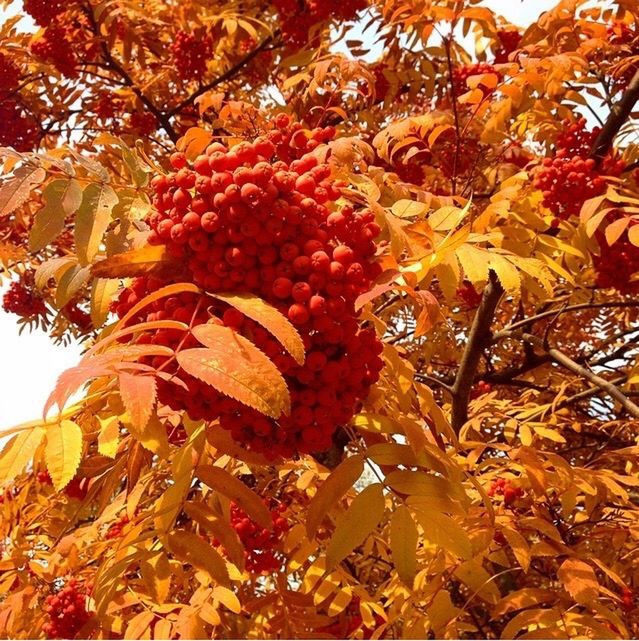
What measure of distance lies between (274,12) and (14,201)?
4567mm

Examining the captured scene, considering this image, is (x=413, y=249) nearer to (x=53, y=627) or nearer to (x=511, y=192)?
(x=511, y=192)

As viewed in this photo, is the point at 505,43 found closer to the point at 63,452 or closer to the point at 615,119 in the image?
the point at 615,119

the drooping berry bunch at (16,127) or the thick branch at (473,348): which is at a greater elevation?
the drooping berry bunch at (16,127)

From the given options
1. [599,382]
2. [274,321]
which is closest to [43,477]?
[274,321]

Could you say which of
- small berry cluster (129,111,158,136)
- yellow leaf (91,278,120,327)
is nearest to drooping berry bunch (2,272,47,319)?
small berry cluster (129,111,158,136)

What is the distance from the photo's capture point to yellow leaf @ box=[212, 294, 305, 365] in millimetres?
1196

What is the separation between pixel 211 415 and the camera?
139 centimetres

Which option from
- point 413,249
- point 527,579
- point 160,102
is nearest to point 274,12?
point 160,102

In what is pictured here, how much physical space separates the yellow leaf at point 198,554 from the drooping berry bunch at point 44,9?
4.37 m

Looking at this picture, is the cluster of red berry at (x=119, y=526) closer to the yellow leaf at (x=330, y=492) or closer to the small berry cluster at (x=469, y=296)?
the yellow leaf at (x=330, y=492)

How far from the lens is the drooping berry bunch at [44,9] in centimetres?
457

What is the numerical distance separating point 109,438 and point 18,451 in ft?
1.13

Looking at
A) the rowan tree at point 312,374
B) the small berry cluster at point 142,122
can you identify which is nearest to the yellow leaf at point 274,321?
the rowan tree at point 312,374

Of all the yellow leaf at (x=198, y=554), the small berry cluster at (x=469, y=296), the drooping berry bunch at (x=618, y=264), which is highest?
the small berry cluster at (x=469, y=296)
